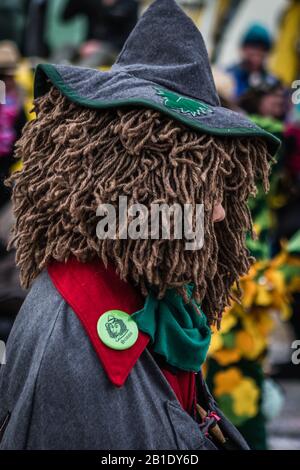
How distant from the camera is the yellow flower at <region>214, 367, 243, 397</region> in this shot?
4.19 meters

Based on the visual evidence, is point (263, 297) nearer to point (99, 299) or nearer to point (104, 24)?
point (99, 299)

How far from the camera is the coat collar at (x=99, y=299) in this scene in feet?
6.07

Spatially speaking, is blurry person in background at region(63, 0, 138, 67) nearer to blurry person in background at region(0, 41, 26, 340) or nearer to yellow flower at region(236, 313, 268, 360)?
blurry person in background at region(0, 41, 26, 340)

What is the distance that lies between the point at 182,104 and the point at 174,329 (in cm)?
46

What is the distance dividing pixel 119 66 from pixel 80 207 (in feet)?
1.31

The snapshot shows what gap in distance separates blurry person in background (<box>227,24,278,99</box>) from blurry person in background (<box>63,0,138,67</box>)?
0.82 metres

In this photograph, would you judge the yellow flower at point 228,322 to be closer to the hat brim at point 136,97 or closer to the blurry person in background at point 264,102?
the blurry person in background at point 264,102

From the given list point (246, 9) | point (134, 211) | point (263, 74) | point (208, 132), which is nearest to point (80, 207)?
point (134, 211)

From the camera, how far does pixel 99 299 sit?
190 cm

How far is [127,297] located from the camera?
1.94 metres

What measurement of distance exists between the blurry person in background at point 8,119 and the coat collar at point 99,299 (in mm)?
1552

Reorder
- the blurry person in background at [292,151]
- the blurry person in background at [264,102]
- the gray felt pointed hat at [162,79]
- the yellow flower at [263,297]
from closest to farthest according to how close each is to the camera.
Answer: the gray felt pointed hat at [162,79]
the yellow flower at [263,297]
the blurry person in background at [292,151]
the blurry person in background at [264,102]

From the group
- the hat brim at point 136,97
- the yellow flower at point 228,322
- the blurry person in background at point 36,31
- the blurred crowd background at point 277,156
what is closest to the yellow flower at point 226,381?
the blurred crowd background at point 277,156
